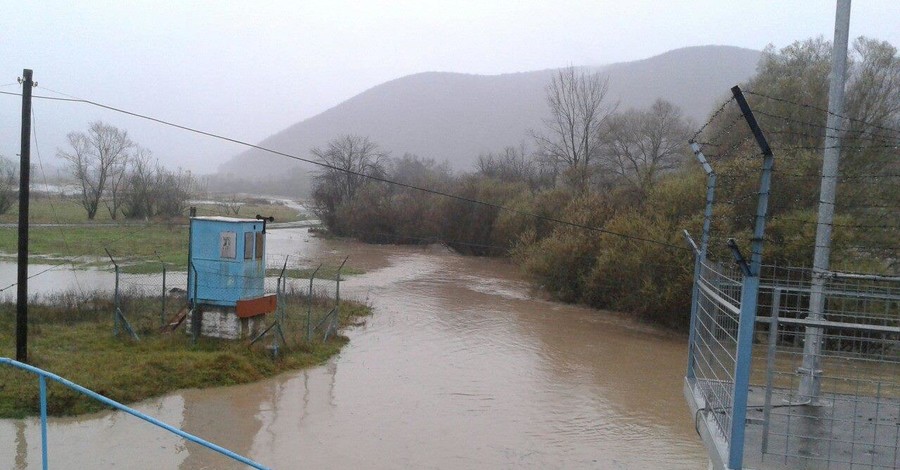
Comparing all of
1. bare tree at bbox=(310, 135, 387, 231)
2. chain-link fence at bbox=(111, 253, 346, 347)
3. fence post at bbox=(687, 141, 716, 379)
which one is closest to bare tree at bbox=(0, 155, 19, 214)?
bare tree at bbox=(310, 135, 387, 231)

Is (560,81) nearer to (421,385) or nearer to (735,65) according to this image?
(421,385)

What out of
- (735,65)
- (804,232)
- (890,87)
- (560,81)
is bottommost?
(804,232)

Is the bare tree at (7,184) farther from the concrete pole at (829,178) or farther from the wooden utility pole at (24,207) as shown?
the concrete pole at (829,178)

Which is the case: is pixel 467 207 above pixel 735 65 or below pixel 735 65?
below

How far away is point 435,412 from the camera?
14203 millimetres

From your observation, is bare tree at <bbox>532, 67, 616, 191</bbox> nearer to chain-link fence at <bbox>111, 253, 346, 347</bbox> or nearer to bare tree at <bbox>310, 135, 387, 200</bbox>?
bare tree at <bbox>310, 135, 387, 200</bbox>

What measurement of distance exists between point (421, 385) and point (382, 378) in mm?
1013

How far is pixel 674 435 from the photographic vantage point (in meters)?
13.8

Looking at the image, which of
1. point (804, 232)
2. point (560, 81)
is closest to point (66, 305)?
point (804, 232)

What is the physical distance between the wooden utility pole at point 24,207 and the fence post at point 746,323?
12.9m

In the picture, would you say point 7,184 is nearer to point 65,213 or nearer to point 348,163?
point 65,213

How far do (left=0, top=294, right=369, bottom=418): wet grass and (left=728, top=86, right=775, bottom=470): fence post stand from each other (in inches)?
462

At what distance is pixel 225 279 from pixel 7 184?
147 feet

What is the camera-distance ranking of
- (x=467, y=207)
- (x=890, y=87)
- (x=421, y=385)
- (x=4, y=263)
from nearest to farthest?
(x=421, y=385) → (x=890, y=87) → (x=4, y=263) → (x=467, y=207)
